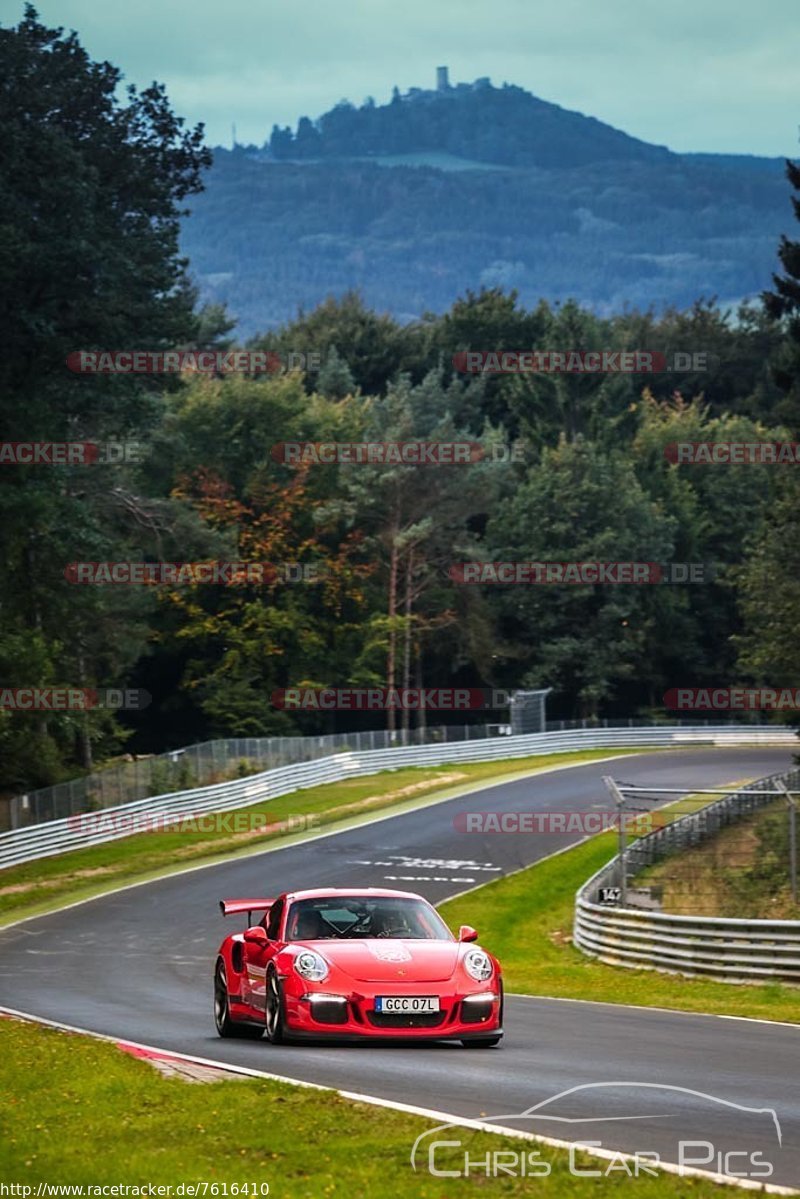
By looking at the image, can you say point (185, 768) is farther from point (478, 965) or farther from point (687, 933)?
point (478, 965)

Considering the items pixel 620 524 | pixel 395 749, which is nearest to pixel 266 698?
pixel 395 749

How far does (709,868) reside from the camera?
94.7 feet

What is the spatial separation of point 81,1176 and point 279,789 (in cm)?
5119

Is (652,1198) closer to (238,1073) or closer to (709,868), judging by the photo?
(238,1073)

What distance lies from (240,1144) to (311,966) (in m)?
4.92

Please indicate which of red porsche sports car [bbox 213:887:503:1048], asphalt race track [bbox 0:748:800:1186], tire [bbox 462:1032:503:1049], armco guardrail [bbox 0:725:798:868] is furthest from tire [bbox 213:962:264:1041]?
armco guardrail [bbox 0:725:798:868]

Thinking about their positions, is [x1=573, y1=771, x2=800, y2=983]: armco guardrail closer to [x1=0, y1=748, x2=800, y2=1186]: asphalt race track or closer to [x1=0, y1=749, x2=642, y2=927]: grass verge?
[x1=0, y1=748, x2=800, y2=1186]: asphalt race track

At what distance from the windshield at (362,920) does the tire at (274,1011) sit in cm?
51

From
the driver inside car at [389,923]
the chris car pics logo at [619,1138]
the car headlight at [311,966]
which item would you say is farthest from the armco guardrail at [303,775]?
the chris car pics logo at [619,1138]

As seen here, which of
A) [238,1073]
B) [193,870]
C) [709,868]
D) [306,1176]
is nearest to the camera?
[306,1176]

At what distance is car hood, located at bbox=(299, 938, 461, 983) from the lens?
14648 mm

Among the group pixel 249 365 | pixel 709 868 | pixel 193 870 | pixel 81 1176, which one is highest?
pixel 249 365

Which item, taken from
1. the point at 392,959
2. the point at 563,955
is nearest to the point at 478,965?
the point at 392,959

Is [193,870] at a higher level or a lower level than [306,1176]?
lower
